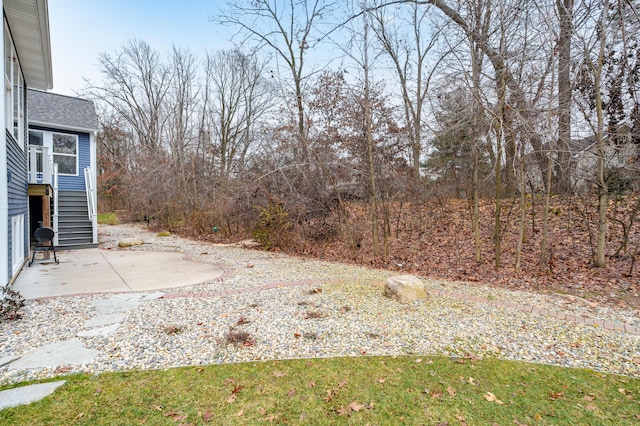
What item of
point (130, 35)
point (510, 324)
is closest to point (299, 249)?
point (510, 324)

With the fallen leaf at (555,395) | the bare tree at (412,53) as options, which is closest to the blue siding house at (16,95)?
the fallen leaf at (555,395)

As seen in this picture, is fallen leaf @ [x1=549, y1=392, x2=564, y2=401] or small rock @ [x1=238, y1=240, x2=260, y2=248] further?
small rock @ [x1=238, y1=240, x2=260, y2=248]

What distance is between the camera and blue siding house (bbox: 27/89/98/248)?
34.9 ft

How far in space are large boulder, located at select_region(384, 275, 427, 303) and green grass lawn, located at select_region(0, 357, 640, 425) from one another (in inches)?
70.9

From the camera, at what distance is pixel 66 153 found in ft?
39.3

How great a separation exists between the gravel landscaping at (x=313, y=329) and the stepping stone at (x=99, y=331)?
0.16 feet

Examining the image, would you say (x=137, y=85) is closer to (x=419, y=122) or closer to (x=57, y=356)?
(x=419, y=122)

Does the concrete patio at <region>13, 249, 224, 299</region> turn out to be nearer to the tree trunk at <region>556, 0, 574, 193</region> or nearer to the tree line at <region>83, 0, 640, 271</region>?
the tree line at <region>83, 0, 640, 271</region>

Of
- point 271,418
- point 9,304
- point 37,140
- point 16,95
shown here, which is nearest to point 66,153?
point 37,140

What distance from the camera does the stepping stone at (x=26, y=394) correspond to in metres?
2.46

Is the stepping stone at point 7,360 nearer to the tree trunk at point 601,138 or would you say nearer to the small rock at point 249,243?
the small rock at point 249,243

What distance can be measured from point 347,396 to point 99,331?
2.96 meters

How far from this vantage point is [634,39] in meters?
6.05

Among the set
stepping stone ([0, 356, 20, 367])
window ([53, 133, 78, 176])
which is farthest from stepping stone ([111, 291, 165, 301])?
window ([53, 133, 78, 176])
